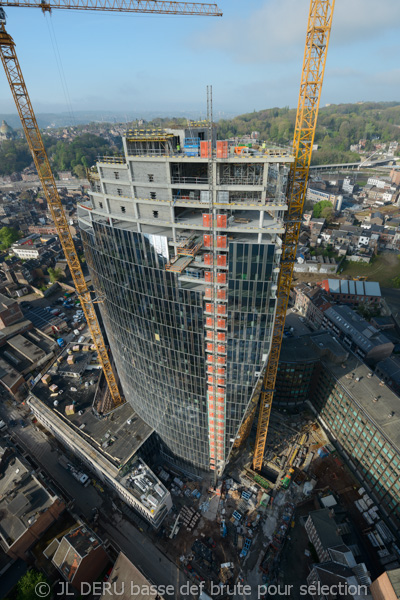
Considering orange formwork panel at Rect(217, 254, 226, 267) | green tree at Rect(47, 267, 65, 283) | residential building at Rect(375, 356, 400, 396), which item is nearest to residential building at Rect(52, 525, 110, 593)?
orange formwork panel at Rect(217, 254, 226, 267)

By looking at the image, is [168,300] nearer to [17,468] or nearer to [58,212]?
[58,212]

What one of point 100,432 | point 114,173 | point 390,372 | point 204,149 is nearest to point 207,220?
point 204,149

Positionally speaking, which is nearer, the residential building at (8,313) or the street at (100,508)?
the street at (100,508)

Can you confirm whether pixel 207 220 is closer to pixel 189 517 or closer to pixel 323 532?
pixel 323 532

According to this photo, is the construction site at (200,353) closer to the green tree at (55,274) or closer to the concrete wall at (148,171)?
the concrete wall at (148,171)

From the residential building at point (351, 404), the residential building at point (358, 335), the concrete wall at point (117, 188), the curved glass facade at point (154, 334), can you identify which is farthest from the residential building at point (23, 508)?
the residential building at point (358, 335)

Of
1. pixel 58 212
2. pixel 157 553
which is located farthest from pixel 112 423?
pixel 58 212
